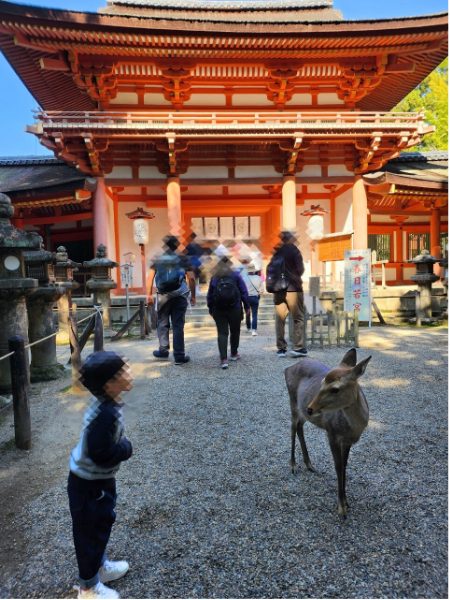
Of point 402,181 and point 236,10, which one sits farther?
point 236,10

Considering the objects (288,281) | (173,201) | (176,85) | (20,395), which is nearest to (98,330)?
(20,395)

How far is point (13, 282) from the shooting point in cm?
428

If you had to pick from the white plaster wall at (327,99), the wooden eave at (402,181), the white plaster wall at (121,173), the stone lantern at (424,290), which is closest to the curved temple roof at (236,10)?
the white plaster wall at (327,99)

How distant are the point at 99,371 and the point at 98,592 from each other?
0.99 meters

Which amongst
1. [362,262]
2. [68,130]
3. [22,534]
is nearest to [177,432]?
[22,534]

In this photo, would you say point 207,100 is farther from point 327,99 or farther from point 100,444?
point 100,444

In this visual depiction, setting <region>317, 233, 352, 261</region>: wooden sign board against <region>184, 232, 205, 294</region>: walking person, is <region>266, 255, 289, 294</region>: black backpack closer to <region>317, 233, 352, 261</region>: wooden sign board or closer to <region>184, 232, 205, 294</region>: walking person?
<region>184, 232, 205, 294</region>: walking person

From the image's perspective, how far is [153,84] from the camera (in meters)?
12.1

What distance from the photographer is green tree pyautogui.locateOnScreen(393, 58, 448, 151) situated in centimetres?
1992

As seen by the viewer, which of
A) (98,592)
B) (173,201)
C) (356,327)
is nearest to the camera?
(98,592)

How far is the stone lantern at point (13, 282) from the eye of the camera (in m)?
4.33

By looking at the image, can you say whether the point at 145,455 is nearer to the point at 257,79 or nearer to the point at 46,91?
the point at 257,79

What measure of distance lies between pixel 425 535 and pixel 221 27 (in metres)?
11.5

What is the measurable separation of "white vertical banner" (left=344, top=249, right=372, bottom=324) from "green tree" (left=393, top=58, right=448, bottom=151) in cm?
1467
